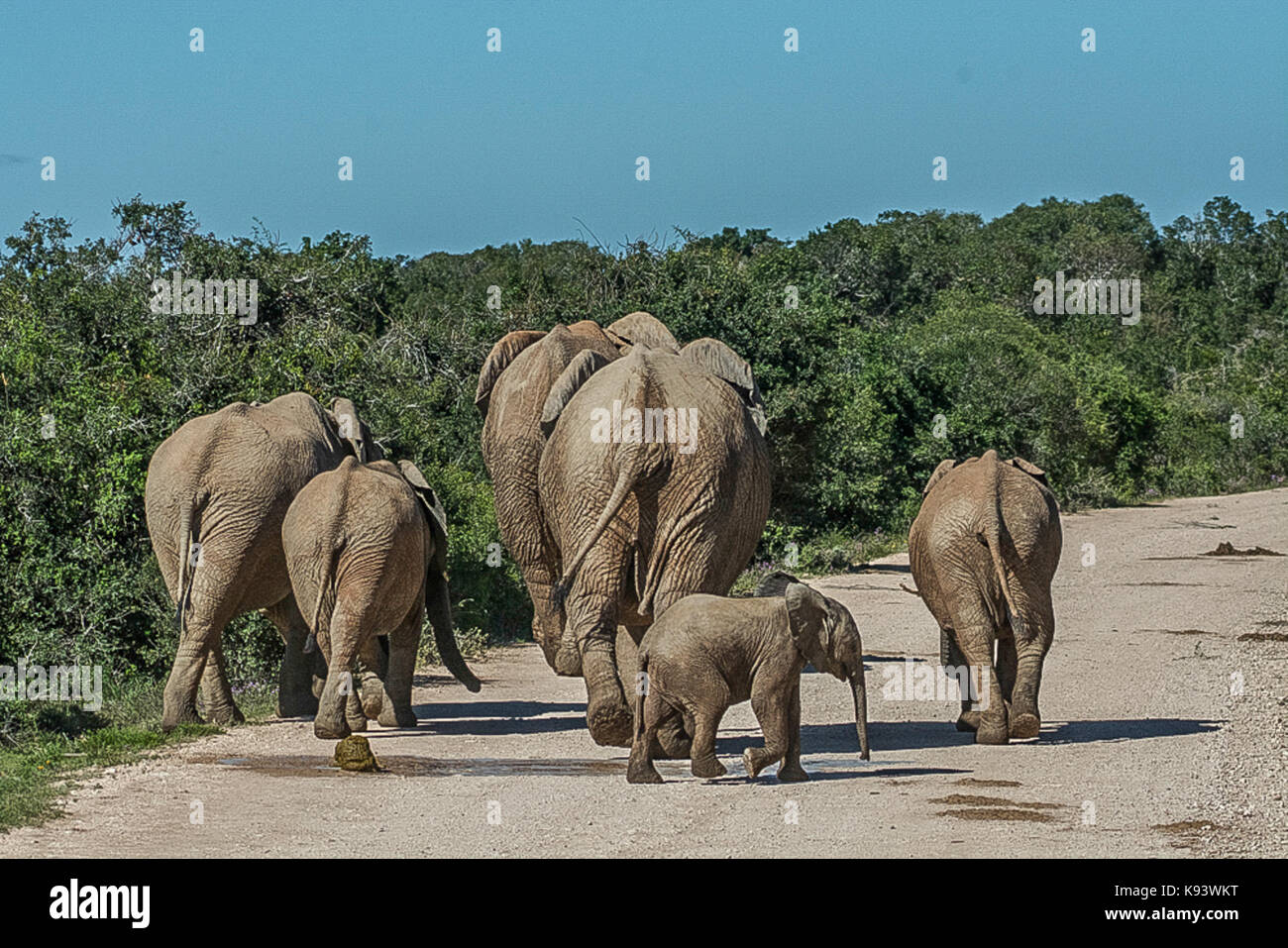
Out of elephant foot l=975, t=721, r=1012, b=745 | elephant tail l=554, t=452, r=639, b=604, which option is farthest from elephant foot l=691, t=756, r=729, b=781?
elephant foot l=975, t=721, r=1012, b=745

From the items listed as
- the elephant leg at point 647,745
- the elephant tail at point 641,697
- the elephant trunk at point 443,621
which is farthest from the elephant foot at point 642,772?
the elephant trunk at point 443,621

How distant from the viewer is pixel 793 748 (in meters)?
9.19

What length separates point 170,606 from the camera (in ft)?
46.1

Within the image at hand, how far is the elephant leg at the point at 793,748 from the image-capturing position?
9.16 metres

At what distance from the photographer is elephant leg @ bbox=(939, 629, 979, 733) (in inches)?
423

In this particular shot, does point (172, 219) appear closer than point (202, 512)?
No

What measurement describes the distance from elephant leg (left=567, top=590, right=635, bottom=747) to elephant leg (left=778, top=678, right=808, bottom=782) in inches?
36.0

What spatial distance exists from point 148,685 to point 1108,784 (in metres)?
8.14

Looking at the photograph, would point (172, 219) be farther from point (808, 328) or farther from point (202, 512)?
point (202, 512)

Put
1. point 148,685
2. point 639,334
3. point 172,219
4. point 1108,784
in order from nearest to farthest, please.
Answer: point 1108,784 → point 639,334 → point 148,685 → point 172,219

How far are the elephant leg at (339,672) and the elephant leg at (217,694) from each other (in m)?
1.47

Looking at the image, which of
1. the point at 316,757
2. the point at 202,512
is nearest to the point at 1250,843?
the point at 316,757

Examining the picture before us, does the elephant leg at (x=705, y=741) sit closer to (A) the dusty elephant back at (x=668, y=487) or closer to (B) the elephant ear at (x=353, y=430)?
(A) the dusty elephant back at (x=668, y=487)

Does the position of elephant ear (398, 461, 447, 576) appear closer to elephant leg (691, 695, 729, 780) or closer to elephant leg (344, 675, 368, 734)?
elephant leg (344, 675, 368, 734)
